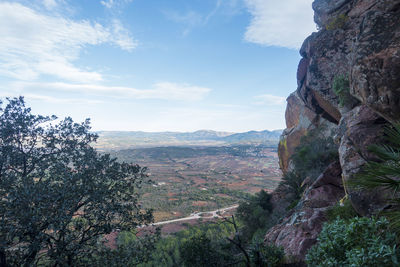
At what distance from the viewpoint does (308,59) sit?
58.9 ft

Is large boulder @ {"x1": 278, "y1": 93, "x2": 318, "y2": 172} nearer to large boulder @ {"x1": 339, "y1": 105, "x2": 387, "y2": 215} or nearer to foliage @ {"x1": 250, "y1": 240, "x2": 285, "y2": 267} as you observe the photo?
large boulder @ {"x1": 339, "y1": 105, "x2": 387, "y2": 215}

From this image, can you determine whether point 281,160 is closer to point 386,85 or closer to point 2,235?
point 386,85

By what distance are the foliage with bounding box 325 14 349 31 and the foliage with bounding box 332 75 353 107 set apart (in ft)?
13.3

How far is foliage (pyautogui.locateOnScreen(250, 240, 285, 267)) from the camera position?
25.6ft

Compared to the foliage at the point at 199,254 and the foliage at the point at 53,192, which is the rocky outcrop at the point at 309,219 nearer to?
the foliage at the point at 199,254

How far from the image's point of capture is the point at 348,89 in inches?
508

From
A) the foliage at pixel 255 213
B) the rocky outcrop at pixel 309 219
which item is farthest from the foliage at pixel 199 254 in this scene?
the foliage at pixel 255 213

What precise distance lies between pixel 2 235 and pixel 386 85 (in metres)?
12.4

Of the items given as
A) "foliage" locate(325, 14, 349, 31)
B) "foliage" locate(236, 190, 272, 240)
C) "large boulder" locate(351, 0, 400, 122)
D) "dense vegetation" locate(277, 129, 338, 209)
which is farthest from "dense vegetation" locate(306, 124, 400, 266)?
"foliage" locate(236, 190, 272, 240)

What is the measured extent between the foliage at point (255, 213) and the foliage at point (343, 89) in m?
13.9

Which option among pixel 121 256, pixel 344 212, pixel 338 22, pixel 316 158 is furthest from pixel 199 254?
pixel 338 22

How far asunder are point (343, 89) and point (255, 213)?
15.7 m

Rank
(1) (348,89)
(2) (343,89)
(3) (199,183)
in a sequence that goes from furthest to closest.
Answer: (3) (199,183) < (2) (343,89) < (1) (348,89)

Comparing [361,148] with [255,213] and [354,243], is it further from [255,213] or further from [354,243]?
[255,213]
